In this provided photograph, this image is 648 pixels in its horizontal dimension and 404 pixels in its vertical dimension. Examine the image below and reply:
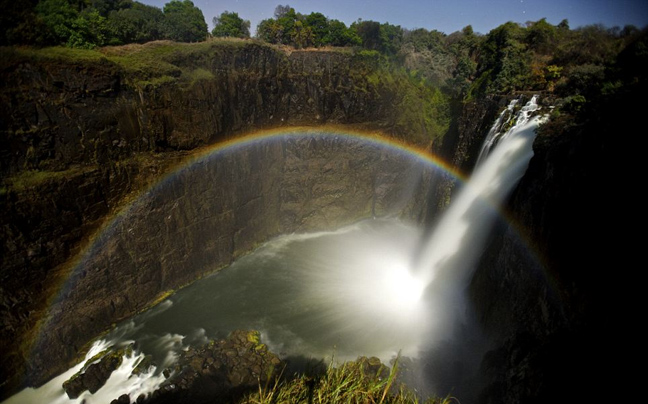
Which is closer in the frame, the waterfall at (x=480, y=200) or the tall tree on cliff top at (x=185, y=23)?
the waterfall at (x=480, y=200)

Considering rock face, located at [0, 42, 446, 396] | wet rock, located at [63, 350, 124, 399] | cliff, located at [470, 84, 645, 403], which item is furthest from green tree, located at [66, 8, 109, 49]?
cliff, located at [470, 84, 645, 403]

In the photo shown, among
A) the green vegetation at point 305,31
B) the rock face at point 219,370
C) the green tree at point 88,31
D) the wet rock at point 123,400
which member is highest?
the green vegetation at point 305,31

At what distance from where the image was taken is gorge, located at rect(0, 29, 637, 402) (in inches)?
343

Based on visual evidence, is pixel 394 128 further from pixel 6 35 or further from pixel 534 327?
pixel 6 35

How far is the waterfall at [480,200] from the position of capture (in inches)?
541

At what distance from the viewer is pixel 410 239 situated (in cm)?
2373

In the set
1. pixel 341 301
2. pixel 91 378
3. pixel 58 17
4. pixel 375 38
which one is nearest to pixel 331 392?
pixel 341 301

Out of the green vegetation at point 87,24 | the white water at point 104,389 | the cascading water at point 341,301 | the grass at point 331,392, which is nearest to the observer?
the grass at point 331,392

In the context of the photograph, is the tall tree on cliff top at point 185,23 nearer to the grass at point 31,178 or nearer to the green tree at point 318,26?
the green tree at point 318,26

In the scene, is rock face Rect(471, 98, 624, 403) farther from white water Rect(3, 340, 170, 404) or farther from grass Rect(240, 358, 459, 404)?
white water Rect(3, 340, 170, 404)

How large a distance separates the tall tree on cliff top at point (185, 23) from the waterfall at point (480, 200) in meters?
26.2

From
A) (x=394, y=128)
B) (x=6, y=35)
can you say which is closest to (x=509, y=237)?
(x=394, y=128)

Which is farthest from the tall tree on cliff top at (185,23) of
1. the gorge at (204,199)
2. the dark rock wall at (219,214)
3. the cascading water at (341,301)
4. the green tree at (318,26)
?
the cascading water at (341,301)

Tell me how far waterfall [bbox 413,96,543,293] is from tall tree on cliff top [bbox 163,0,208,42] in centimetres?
2622
